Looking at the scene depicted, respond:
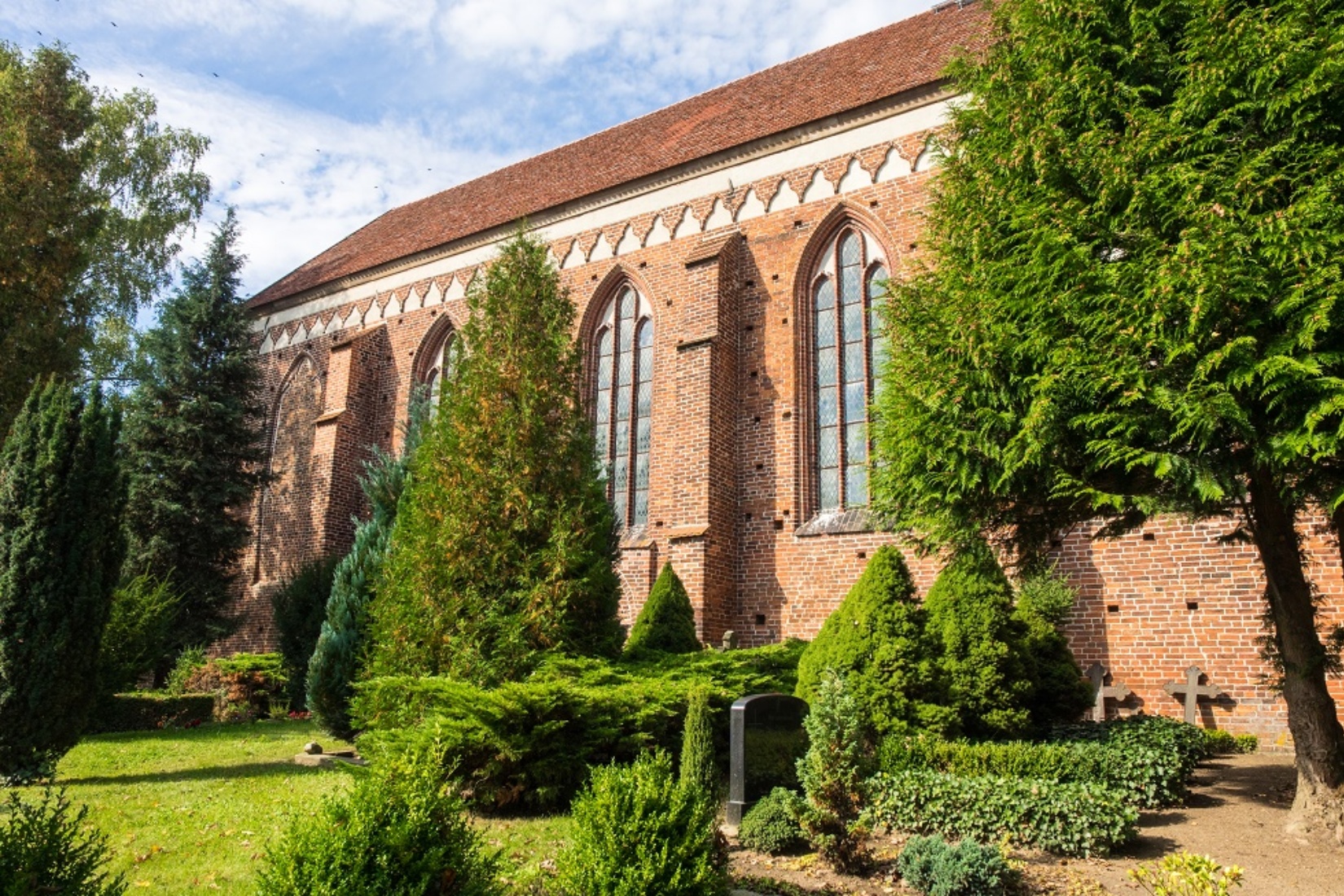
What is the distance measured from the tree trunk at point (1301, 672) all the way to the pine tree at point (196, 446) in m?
17.3

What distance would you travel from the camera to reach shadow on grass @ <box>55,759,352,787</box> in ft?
30.0

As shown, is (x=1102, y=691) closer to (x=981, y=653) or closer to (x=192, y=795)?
(x=981, y=653)

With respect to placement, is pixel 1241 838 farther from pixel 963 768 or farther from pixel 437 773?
pixel 437 773

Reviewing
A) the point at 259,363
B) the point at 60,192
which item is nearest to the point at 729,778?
the point at 60,192

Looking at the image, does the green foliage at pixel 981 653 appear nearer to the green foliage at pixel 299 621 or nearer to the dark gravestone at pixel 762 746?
the dark gravestone at pixel 762 746

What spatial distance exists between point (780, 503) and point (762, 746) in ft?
22.7

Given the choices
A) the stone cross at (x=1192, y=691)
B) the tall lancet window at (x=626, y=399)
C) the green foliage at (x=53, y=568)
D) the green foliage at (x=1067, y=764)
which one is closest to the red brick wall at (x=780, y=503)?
the stone cross at (x=1192, y=691)

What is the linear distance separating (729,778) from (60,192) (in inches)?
614

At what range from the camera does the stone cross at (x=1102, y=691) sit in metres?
11.1

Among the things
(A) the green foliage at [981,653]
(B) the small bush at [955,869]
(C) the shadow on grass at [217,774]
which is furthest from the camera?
(C) the shadow on grass at [217,774]

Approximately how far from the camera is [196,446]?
763 inches

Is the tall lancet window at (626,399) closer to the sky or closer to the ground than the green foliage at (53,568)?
closer to the sky

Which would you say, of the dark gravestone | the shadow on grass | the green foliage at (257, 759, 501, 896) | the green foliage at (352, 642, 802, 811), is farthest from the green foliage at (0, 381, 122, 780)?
the dark gravestone

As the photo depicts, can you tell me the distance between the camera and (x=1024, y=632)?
31.7ft
